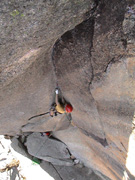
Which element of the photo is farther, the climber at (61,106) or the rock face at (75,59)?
the climber at (61,106)

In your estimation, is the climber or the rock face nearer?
the rock face

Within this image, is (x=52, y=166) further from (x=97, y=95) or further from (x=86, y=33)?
(x=86, y=33)

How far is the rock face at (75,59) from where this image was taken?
90 cm

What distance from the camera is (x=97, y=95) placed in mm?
1639

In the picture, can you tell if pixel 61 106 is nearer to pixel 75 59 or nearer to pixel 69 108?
pixel 69 108

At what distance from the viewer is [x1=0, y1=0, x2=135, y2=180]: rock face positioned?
A: 2.97ft

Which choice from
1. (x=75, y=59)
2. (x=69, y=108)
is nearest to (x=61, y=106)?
(x=69, y=108)

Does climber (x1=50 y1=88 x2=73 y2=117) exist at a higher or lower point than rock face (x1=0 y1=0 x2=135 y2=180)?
lower

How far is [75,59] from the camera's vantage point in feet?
4.87

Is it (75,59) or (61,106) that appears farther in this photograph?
(61,106)

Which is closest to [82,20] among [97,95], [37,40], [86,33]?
[86,33]

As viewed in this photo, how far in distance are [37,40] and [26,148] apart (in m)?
3.90

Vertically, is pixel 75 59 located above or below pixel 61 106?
above

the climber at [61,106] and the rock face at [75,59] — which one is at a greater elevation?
the rock face at [75,59]
